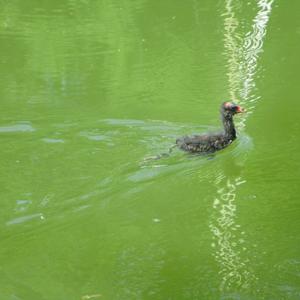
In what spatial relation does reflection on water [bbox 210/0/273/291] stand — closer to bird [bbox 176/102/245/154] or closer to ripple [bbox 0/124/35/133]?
bird [bbox 176/102/245/154]

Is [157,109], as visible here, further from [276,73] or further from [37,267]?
[37,267]

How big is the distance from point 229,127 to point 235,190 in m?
1.37

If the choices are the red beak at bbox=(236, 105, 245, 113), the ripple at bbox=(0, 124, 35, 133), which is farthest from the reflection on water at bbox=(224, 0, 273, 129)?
the ripple at bbox=(0, 124, 35, 133)

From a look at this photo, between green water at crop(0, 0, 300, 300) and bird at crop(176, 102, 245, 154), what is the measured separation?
0.38 feet

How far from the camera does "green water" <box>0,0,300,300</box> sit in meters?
5.86

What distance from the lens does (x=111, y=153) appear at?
8266 mm

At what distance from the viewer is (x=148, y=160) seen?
8.04m

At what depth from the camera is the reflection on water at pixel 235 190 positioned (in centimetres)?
579

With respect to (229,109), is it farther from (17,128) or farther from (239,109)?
(17,128)

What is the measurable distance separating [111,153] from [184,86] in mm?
2530

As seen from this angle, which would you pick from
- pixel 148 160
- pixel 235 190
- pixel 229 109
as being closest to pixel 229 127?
pixel 229 109

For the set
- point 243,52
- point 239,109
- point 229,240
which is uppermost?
point 243,52

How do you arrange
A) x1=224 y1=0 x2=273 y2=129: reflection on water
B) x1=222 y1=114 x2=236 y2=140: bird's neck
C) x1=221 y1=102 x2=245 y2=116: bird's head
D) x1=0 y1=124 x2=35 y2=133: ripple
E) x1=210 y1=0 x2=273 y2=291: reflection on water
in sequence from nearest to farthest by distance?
x1=210 y1=0 x2=273 y2=291: reflection on water < x1=222 y1=114 x2=236 y2=140: bird's neck < x1=221 y1=102 x2=245 y2=116: bird's head < x1=0 y1=124 x2=35 y2=133: ripple < x1=224 y1=0 x2=273 y2=129: reflection on water

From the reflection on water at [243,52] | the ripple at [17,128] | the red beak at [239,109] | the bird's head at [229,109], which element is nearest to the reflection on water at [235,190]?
the reflection on water at [243,52]
